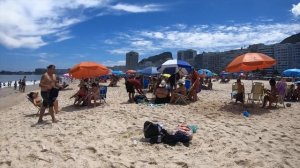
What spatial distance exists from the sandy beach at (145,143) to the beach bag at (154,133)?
0.56 ft

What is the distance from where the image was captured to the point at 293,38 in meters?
146

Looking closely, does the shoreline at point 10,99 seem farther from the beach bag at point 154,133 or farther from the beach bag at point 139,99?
the beach bag at point 154,133

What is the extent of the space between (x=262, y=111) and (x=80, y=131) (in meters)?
5.20

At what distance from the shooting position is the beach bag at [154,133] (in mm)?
5392

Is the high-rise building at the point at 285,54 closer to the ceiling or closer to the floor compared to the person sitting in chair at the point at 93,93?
closer to the ceiling

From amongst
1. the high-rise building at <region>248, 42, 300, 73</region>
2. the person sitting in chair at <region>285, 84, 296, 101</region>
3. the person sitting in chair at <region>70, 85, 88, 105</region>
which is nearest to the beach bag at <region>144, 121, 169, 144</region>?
the person sitting in chair at <region>70, 85, 88, 105</region>

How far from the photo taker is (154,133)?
549 cm

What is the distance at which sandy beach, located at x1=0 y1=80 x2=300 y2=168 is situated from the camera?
4.52 metres

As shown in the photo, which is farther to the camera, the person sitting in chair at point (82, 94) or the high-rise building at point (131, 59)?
the high-rise building at point (131, 59)

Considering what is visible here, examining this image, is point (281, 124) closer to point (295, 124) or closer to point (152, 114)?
point (295, 124)

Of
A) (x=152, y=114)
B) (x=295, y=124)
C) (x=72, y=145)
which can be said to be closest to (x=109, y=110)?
(x=152, y=114)

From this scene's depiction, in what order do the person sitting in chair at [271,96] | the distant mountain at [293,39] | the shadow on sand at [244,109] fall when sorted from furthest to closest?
the distant mountain at [293,39] → the person sitting in chair at [271,96] → the shadow on sand at [244,109]

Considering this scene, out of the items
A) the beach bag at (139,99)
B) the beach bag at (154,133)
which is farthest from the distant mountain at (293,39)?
the beach bag at (154,133)

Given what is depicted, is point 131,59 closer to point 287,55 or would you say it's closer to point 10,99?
point 287,55
